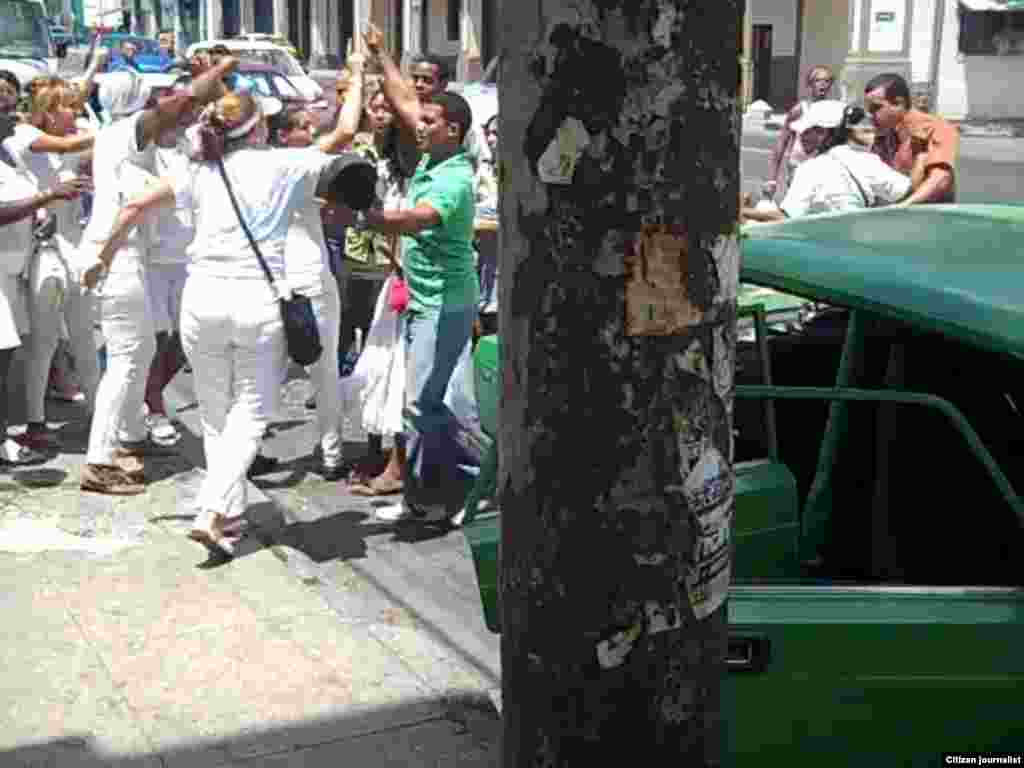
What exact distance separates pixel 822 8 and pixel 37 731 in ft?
102

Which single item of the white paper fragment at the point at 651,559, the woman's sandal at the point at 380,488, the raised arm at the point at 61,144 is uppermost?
the raised arm at the point at 61,144

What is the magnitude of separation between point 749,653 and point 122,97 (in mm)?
4809

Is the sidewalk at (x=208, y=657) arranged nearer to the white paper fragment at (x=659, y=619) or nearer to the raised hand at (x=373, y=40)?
the raised hand at (x=373, y=40)

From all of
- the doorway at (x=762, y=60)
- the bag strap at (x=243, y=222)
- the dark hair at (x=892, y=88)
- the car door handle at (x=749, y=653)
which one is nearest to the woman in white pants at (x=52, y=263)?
the bag strap at (x=243, y=222)

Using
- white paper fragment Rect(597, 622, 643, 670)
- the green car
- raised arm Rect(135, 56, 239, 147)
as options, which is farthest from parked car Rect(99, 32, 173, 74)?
white paper fragment Rect(597, 622, 643, 670)

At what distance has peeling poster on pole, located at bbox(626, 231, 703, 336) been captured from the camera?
5.43ft

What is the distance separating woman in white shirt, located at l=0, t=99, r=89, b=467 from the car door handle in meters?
4.41

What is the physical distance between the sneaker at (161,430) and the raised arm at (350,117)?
166 cm

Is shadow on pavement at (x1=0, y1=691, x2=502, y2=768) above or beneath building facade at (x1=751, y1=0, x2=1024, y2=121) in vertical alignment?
beneath

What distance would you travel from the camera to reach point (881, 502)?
10.7 ft

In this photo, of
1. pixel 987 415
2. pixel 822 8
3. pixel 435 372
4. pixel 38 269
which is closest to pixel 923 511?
pixel 987 415

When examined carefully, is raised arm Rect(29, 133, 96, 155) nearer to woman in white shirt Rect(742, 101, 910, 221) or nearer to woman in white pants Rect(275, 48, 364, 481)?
woman in white pants Rect(275, 48, 364, 481)

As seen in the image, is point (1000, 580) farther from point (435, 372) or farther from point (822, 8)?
point (822, 8)

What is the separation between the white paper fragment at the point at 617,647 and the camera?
5.75ft
